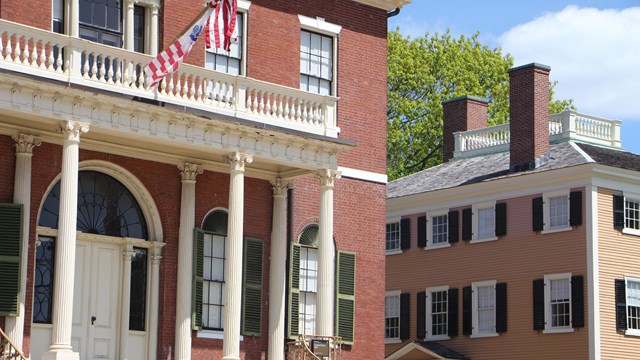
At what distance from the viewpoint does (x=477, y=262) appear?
1838 inches

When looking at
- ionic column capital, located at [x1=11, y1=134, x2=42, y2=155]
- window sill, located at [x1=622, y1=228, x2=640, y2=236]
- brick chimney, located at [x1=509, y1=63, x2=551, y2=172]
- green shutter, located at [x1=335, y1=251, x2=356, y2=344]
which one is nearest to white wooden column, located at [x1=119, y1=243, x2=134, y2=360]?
ionic column capital, located at [x1=11, y1=134, x2=42, y2=155]

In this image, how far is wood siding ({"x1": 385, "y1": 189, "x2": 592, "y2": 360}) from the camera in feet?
142

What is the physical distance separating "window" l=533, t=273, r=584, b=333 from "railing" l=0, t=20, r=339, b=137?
15744 mm

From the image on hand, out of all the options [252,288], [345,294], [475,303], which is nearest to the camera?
[252,288]

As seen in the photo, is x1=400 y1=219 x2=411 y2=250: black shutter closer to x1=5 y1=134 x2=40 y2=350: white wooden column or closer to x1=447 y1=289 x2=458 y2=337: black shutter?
x1=447 y1=289 x2=458 y2=337: black shutter

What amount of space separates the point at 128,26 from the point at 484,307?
70.7ft

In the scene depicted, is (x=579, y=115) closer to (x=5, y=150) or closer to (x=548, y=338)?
(x=548, y=338)

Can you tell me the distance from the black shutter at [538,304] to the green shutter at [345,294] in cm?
1375

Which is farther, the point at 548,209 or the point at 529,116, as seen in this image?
the point at 529,116

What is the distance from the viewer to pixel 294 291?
3041 centimetres

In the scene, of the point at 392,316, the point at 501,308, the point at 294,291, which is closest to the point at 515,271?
the point at 501,308

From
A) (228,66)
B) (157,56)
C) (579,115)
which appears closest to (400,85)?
(579,115)

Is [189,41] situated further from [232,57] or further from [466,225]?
[466,225]

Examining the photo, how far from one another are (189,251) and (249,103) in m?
3.38
